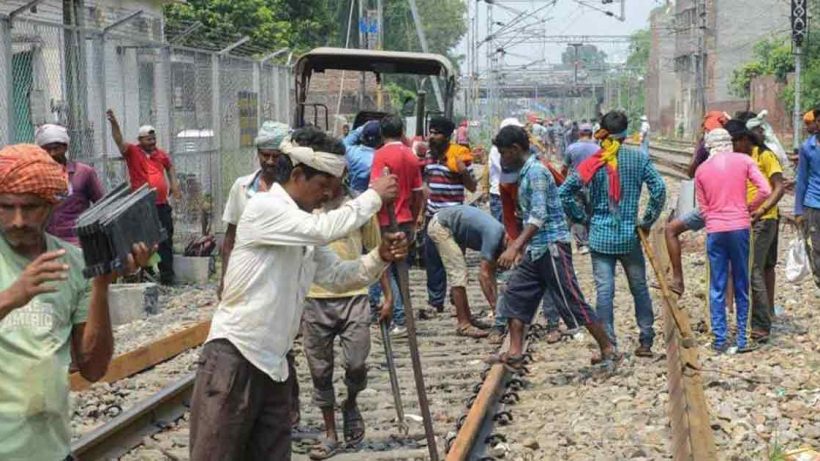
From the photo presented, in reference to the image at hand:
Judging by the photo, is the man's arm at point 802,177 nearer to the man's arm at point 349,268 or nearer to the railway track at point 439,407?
the railway track at point 439,407

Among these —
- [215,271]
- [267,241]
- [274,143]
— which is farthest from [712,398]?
[215,271]

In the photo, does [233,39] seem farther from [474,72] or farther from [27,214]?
[27,214]

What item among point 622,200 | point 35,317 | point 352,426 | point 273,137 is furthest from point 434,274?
point 35,317

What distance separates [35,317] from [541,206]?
19.6 ft

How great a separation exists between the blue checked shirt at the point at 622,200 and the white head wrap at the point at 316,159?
15.4ft

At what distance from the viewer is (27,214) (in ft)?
12.0

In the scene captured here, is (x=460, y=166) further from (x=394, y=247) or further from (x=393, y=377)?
(x=394, y=247)

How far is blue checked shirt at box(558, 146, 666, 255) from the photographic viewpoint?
9.69 metres

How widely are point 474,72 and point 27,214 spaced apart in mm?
58205

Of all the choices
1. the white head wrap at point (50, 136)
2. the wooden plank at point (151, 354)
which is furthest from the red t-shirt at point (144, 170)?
Answer: the white head wrap at point (50, 136)

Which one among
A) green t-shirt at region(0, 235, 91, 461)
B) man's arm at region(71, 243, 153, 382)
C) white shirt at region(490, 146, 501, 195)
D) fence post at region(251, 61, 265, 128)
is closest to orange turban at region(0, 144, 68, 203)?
green t-shirt at region(0, 235, 91, 461)

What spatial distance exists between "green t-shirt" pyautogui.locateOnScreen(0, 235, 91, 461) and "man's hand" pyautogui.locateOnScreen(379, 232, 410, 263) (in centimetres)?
186

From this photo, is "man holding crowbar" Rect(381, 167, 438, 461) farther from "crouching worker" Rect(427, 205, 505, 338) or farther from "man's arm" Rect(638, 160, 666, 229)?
"crouching worker" Rect(427, 205, 505, 338)

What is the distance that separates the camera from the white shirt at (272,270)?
4988 mm
